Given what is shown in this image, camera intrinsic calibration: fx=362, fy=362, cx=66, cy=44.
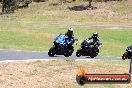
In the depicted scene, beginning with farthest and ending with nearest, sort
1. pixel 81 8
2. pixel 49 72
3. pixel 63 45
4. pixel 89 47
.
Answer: pixel 81 8
pixel 49 72
pixel 89 47
pixel 63 45

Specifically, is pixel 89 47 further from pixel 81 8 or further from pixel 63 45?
pixel 81 8

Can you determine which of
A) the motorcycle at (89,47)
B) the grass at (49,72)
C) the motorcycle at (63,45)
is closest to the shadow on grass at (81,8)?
the grass at (49,72)

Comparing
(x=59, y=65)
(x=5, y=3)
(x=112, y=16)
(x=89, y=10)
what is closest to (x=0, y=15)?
(x=5, y=3)

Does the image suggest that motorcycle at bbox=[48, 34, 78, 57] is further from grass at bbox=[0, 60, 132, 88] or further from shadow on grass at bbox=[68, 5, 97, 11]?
shadow on grass at bbox=[68, 5, 97, 11]

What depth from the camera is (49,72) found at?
835 inches

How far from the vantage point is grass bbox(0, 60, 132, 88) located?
19.4m

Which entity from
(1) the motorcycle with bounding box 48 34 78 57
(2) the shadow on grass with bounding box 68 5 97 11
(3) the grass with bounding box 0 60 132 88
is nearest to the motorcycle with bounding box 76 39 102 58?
(1) the motorcycle with bounding box 48 34 78 57

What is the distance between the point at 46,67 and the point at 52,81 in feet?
7.75

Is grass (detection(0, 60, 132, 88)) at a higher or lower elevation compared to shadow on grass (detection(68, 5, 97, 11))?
higher

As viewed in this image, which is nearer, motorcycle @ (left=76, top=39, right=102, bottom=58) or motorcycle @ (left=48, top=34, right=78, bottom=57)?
motorcycle @ (left=48, top=34, right=78, bottom=57)

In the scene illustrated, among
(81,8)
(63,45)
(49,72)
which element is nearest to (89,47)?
(63,45)

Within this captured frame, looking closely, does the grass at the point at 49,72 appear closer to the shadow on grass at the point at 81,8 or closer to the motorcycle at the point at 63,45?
the motorcycle at the point at 63,45

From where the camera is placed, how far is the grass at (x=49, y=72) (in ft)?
63.8

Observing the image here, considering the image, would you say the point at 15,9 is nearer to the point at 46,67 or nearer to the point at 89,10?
the point at 89,10
